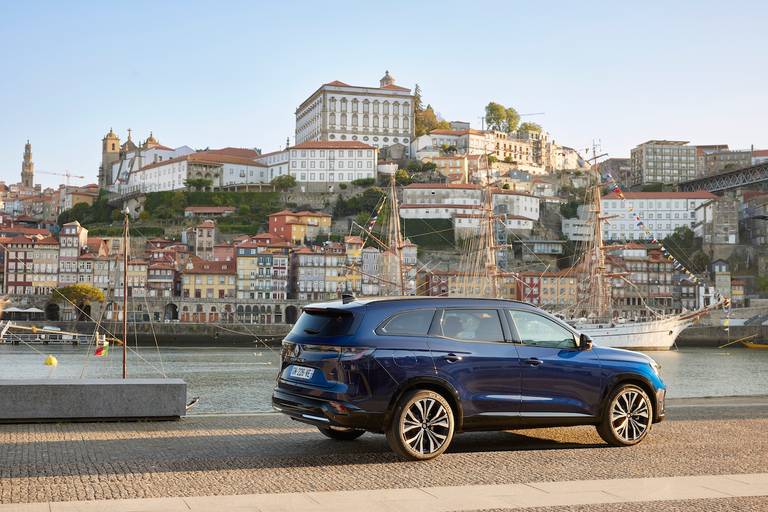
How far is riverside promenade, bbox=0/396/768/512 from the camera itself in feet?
23.2

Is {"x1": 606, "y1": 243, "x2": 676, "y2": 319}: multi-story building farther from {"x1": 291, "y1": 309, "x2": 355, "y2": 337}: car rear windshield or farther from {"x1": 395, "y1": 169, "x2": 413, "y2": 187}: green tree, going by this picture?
{"x1": 291, "y1": 309, "x2": 355, "y2": 337}: car rear windshield

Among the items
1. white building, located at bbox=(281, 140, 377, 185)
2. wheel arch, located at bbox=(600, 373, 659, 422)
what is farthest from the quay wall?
wheel arch, located at bbox=(600, 373, 659, 422)

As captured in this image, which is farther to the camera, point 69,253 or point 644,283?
point 644,283

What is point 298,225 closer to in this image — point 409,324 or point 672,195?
point 672,195

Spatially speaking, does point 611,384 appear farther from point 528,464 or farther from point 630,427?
point 528,464

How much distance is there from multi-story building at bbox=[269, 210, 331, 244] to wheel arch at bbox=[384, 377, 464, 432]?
4389 inches

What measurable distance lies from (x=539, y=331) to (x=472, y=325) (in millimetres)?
834

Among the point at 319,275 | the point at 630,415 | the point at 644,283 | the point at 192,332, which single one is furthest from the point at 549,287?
the point at 630,415

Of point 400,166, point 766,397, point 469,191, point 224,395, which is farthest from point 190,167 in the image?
point 766,397

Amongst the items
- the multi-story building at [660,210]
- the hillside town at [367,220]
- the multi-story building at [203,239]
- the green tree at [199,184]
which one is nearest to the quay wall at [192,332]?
the hillside town at [367,220]

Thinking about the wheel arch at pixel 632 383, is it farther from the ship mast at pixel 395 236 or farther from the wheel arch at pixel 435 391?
the ship mast at pixel 395 236

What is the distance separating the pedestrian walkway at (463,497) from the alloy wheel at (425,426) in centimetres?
133

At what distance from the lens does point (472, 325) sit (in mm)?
9656

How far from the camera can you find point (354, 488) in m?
7.57
